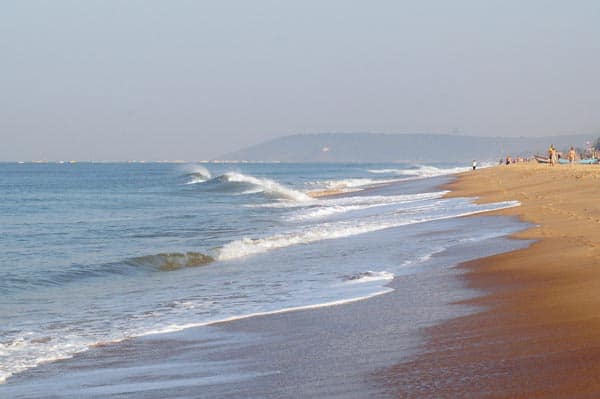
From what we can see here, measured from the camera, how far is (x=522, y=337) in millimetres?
7273

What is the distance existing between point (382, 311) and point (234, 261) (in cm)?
734

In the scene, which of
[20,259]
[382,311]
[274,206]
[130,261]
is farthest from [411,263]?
[274,206]

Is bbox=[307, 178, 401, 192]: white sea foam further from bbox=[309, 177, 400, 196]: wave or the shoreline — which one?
the shoreline

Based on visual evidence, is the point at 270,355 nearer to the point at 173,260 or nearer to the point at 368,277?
the point at 368,277

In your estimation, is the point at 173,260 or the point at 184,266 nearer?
the point at 184,266

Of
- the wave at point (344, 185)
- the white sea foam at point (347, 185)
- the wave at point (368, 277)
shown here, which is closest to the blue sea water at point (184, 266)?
the wave at point (368, 277)

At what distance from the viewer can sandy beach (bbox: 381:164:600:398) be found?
5.81 meters

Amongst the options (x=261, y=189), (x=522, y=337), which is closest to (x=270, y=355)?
(x=522, y=337)

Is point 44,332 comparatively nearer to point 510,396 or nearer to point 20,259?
point 510,396

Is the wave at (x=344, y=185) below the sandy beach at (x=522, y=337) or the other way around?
the other way around

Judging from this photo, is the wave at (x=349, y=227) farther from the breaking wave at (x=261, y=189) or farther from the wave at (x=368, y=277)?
the breaking wave at (x=261, y=189)

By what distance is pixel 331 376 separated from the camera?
6602 millimetres

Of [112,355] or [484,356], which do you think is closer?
[484,356]

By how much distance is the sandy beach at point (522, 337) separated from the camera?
5.81 m
